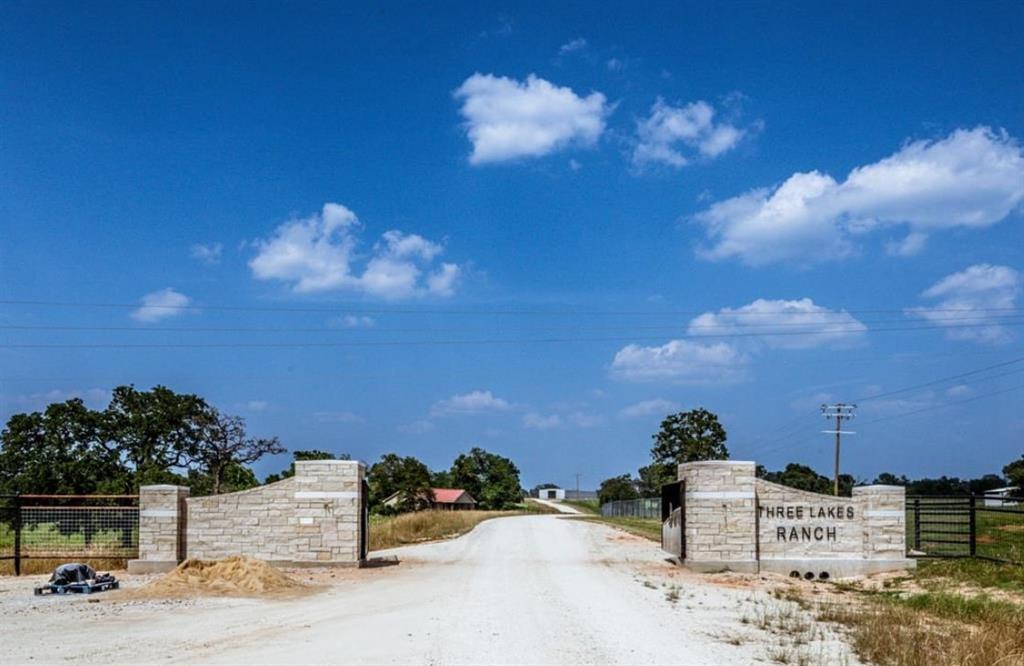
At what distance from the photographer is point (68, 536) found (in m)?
23.4

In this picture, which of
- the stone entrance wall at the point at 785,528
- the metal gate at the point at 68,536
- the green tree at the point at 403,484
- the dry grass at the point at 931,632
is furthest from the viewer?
the green tree at the point at 403,484

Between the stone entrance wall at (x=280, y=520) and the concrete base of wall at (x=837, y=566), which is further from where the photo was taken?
the stone entrance wall at (x=280, y=520)

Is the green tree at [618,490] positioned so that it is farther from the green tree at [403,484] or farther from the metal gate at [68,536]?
the metal gate at [68,536]

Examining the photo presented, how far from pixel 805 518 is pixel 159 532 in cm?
1668

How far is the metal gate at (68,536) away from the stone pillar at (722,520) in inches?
565

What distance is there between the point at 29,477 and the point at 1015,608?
40034 mm

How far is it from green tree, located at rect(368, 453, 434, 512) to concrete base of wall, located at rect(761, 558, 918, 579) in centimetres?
5950

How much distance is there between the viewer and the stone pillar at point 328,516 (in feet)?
79.0

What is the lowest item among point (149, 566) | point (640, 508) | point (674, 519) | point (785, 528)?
point (640, 508)

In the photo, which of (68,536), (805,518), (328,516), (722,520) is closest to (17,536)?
(68,536)

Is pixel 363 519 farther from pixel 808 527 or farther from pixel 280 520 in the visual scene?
pixel 808 527

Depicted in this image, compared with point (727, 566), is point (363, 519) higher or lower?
higher

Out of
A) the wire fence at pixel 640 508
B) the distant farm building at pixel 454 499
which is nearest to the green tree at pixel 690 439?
the wire fence at pixel 640 508

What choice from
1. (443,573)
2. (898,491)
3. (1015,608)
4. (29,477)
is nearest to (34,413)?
(29,477)
